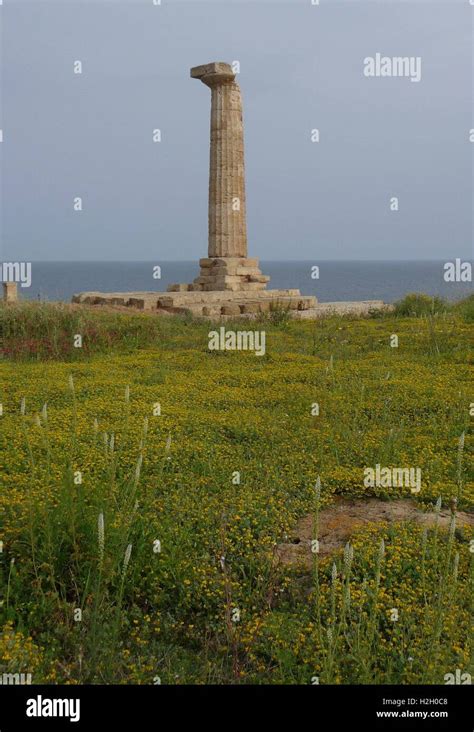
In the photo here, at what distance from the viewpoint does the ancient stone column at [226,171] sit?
24.7 meters

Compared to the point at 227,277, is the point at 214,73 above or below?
above

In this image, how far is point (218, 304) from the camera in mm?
20656

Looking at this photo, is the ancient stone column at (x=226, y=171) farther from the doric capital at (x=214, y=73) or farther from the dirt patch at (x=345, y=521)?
the dirt patch at (x=345, y=521)

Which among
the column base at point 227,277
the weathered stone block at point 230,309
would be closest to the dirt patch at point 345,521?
the weathered stone block at point 230,309

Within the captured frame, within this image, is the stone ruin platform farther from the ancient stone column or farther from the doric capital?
the doric capital

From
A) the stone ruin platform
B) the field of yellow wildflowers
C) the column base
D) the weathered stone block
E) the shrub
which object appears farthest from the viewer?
the column base

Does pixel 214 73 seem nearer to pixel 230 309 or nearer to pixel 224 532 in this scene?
pixel 230 309

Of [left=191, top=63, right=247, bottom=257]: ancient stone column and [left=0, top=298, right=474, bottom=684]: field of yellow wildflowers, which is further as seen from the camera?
[left=191, top=63, right=247, bottom=257]: ancient stone column

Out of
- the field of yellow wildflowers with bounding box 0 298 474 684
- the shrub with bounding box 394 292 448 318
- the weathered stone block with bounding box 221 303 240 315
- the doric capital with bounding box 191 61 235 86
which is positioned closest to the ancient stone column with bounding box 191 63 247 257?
the doric capital with bounding box 191 61 235 86

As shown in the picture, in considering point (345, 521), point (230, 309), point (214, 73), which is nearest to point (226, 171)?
point (214, 73)

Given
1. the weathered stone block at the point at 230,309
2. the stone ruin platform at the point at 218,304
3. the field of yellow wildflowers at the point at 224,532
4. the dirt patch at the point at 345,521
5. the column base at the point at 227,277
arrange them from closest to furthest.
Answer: the field of yellow wildflowers at the point at 224,532, the dirt patch at the point at 345,521, the stone ruin platform at the point at 218,304, the weathered stone block at the point at 230,309, the column base at the point at 227,277

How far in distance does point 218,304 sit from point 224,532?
16241 millimetres

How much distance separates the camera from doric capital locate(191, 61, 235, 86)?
23969mm
